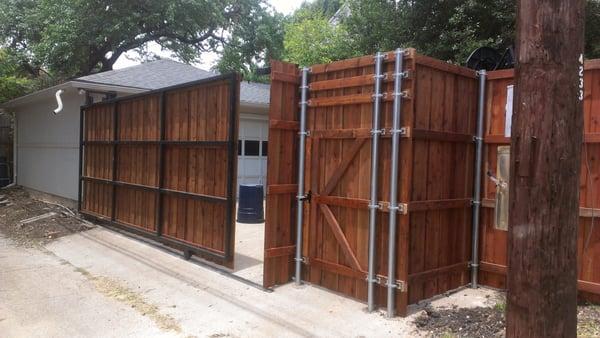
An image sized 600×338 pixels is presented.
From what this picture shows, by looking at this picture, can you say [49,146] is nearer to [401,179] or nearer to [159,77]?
Result: [159,77]

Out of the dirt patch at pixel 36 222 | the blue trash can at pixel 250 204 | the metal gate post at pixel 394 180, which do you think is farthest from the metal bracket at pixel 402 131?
the dirt patch at pixel 36 222

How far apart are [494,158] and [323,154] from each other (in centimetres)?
186

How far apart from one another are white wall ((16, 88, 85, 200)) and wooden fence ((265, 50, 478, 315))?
772 centimetres

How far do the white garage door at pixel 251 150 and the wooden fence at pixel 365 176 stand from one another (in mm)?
8409

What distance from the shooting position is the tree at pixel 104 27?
62.2ft

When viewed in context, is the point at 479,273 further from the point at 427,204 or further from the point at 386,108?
the point at 386,108

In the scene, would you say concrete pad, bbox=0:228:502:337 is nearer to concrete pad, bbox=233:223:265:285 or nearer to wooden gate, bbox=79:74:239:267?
concrete pad, bbox=233:223:265:285

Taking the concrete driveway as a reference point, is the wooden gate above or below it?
above

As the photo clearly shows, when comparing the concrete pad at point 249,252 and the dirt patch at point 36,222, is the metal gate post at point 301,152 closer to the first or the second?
the concrete pad at point 249,252

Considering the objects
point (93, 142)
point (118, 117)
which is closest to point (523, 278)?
point (118, 117)

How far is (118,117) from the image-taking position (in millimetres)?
9055

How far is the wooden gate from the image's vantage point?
244 inches

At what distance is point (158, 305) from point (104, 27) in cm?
1703

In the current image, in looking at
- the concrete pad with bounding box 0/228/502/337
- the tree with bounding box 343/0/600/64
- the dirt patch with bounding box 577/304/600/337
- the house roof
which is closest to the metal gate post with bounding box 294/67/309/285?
the concrete pad with bounding box 0/228/502/337
